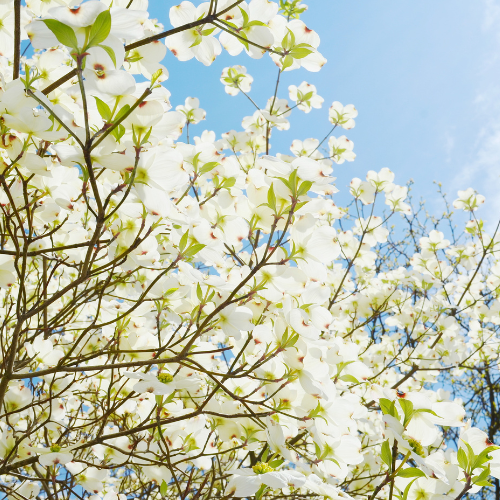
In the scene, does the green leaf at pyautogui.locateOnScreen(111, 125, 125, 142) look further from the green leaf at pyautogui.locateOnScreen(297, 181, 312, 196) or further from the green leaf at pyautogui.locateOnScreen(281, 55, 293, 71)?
the green leaf at pyautogui.locateOnScreen(281, 55, 293, 71)

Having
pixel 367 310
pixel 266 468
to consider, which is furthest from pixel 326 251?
pixel 367 310

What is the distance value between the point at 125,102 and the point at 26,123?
0.20 m

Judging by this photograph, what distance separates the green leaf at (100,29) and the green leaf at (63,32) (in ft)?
0.06

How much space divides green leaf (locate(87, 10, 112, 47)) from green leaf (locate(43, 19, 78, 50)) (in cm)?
2

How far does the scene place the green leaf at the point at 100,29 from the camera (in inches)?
18.8

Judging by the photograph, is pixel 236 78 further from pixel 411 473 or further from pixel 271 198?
pixel 411 473

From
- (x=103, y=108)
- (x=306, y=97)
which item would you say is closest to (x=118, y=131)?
(x=103, y=108)

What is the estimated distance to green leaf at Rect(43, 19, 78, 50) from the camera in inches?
18.4

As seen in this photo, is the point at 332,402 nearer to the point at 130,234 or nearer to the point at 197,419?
the point at 197,419

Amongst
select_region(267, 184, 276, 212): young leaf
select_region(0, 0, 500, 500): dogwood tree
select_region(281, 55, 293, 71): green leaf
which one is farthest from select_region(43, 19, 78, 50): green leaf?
select_region(281, 55, 293, 71): green leaf

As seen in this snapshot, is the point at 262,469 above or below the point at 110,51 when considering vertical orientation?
below

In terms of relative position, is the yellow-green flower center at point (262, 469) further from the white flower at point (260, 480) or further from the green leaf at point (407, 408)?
the green leaf at point (407, 408)

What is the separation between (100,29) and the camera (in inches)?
19.0

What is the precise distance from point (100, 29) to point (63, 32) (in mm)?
41
